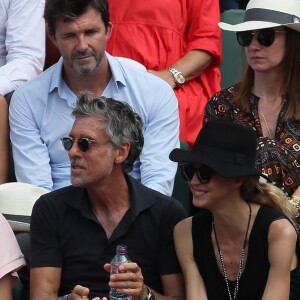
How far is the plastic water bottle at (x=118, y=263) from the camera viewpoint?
148 inches

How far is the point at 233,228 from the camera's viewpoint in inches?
157

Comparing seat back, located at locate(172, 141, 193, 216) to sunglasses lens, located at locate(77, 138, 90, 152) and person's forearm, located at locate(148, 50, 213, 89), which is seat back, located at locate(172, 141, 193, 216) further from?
sunglasses lens, located at locate(77, 138, 90, 152)

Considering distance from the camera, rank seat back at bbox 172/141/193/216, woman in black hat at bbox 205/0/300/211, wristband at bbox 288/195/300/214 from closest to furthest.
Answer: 1. wristband at bbox 288/195/300/214
2. woman in black hat at bbox 205/0/300/211
3. seat back at bbox 172/141/193/216

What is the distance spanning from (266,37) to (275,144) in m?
0.53

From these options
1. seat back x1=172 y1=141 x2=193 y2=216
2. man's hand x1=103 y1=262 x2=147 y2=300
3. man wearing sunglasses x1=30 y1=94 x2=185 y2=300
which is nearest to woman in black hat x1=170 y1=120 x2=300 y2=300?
man wearing sunglasses x1=30 y1=94 x2=185 y2=300

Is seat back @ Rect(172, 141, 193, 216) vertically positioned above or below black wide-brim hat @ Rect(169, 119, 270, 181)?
below

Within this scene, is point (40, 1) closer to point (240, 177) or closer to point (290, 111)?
point (290, 111)

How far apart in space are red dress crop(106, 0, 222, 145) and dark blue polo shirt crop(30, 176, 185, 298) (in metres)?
1.43

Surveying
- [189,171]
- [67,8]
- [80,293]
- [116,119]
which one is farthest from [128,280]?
[67,8]

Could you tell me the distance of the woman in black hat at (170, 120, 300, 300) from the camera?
3840 mm

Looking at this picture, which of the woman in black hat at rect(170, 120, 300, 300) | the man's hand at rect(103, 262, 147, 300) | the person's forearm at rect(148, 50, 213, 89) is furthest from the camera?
the person's forearm at rect(148, 50, 213, 89)

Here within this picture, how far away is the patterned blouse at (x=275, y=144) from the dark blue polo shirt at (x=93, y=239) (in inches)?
25.3

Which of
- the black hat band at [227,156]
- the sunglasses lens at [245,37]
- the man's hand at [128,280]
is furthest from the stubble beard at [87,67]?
the man's hand at [128,280]

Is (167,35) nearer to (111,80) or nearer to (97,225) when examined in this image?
(111,80)
